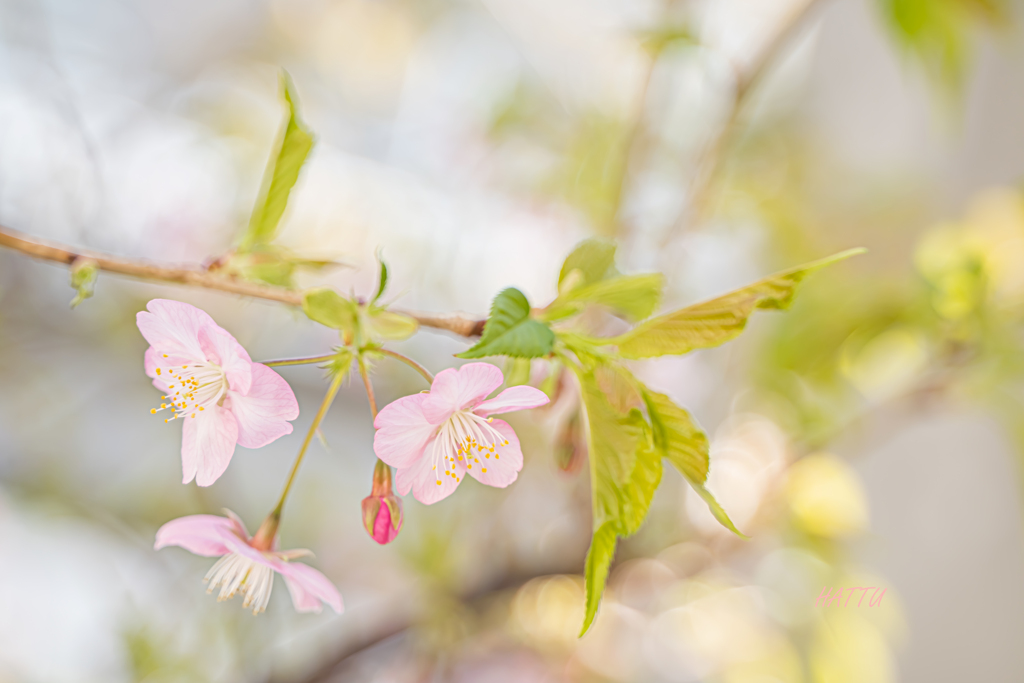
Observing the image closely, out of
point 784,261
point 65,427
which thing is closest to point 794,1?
point 784,261

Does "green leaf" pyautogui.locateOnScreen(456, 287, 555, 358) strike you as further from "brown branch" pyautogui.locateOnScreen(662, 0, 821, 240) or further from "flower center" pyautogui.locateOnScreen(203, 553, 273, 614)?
"brown branch" pyautogui.locateOnScreen(662, 0, 821, 240)

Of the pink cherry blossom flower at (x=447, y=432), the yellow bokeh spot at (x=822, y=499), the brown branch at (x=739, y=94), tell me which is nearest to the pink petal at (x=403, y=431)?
the pink cherry blossom flower at (x=447, y=432)

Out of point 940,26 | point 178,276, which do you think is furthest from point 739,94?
point 178,276

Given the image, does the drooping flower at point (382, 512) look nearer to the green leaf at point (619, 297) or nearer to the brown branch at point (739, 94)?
the green leaf at point (619, 297)

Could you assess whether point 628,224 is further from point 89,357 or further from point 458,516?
point 89,357

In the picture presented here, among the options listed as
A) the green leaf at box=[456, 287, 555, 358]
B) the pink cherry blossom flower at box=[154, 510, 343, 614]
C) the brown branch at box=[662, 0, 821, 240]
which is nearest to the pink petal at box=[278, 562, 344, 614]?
the pink cherry blossom flower at box=[154, 510, 343, 614]
